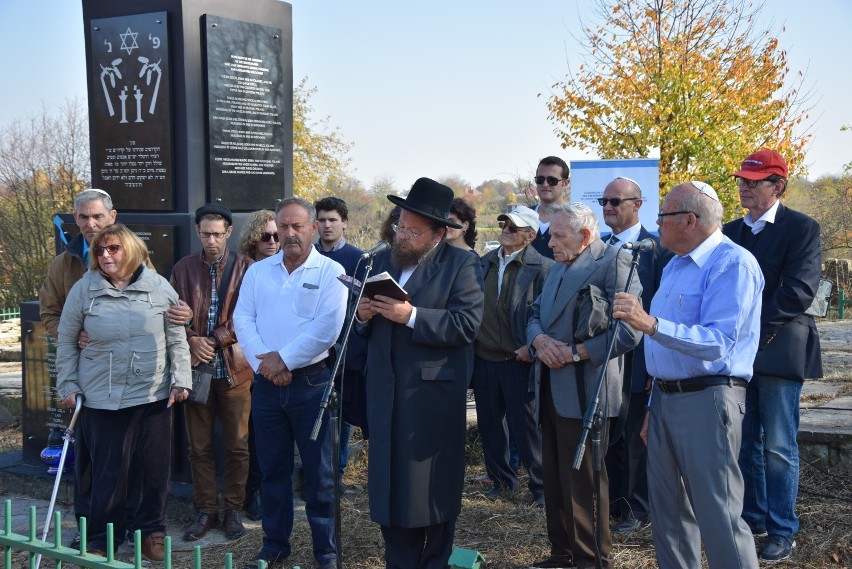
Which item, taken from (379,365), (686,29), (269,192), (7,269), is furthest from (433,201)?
(7,269)

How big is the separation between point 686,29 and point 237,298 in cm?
1121

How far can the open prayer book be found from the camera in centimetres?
389

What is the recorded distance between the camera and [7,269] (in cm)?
1819

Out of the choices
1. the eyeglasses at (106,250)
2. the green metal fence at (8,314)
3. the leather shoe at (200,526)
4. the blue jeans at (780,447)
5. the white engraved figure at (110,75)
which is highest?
the white engraved figure at (110,75)

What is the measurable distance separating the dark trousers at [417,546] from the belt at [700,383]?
1314mm

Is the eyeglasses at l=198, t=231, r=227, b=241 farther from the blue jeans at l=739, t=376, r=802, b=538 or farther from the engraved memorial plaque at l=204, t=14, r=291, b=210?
the blue jeans at l=739, t=376, r=802, b=538

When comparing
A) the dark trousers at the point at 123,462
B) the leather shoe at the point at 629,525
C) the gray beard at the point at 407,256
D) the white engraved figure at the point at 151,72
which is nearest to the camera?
the gray beard at the point at 407,256

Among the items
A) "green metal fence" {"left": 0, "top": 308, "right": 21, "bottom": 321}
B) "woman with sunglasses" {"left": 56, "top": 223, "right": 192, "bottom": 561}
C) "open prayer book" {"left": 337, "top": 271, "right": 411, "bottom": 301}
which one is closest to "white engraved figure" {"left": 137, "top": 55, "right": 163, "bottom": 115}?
"woman with sunglasses" {"left": 56, "top": 223, "right": 192, "bottom": 561}

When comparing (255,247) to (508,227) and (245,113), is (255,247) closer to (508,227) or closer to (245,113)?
(245,113)

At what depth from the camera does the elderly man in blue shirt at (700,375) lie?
369 centimetres

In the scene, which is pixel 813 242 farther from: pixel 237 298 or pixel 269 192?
pixel 269 192

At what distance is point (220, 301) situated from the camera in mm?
5668

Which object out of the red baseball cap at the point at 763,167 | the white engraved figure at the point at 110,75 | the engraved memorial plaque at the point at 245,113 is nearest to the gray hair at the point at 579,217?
the red baseball cap at the point at 763,167

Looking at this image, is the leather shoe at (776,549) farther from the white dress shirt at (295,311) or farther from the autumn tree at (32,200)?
the autumn tree at (32,200)
